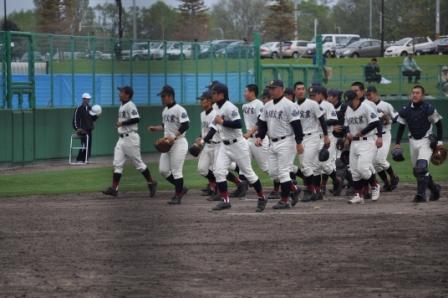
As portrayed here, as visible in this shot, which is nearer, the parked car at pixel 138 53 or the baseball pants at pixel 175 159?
the parked car at pixel 138 53

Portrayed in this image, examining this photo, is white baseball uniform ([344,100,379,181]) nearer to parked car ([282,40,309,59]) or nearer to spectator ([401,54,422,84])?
spectator ([401,54,422,84])

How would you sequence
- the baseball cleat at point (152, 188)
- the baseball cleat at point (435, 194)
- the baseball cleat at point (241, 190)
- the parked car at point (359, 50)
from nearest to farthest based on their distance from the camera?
the baseball cleat at point (435, 194) → the baseball cleat at point (152, 188) → the baseball cleat at point (241, 190) → the parked car at point (359, 50)

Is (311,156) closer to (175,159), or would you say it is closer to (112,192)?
(175,159)

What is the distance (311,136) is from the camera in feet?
50.1

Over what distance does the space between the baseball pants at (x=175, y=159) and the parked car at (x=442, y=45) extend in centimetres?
3283

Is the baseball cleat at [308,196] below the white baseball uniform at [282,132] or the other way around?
below

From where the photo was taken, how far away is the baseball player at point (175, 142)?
14.8 m

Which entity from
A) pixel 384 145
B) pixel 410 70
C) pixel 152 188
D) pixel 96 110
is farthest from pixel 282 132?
pixel 410 70

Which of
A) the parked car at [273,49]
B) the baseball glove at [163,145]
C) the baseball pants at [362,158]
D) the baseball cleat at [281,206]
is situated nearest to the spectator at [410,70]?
the parked car at [273,49]

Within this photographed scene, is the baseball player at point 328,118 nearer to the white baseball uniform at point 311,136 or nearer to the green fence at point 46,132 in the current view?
the white baseball uniform at point 311,136

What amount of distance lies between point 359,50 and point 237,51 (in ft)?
81.2

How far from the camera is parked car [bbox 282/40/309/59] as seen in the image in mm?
53316

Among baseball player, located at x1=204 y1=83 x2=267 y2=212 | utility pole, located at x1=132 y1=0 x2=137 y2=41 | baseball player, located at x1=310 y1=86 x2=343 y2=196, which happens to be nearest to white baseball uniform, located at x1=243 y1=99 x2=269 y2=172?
baseball player, located at x1=310 y1=86 x2=343 y2=196

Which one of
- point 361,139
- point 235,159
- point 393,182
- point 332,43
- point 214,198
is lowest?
point 214,198
